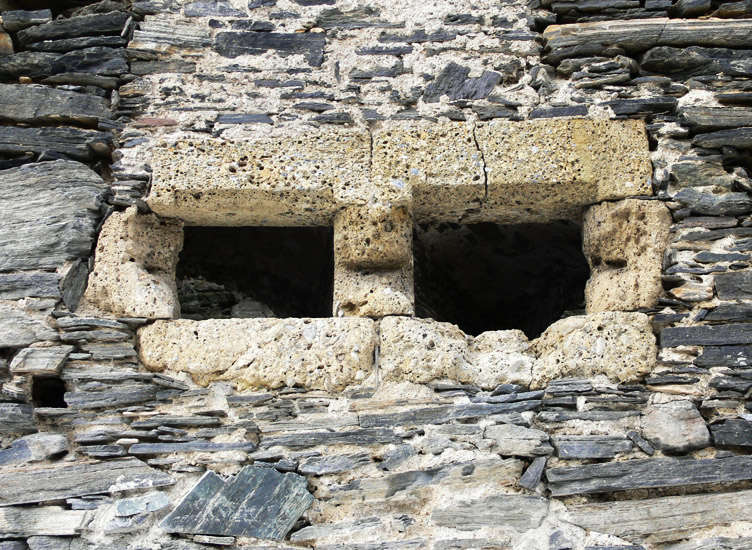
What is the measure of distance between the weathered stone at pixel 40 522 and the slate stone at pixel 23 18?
6.44ft

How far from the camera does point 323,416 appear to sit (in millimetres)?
2668

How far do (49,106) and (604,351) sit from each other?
2.32 metres

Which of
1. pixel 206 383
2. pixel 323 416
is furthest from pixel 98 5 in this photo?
pixel 323 416

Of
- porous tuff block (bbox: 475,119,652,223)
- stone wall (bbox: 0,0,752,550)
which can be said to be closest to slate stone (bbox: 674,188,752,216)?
stone wall (bbox: 0,0,752,550)

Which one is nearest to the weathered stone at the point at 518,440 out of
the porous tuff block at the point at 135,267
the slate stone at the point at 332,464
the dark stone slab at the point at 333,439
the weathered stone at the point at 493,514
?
the weathered stone at the point at 493,514

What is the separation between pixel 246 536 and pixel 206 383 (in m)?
0.55

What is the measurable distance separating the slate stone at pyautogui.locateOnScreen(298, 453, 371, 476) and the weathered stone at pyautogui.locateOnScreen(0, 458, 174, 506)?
1.45 ft

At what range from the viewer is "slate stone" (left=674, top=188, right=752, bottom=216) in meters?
2.89

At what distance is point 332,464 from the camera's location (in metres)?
2.57

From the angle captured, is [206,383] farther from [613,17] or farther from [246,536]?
[613,17]

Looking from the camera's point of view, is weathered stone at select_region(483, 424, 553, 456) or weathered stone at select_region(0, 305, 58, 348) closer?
weathered stone at select_region(483, 424, 553, 456)

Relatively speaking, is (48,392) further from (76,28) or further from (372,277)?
(76,28)

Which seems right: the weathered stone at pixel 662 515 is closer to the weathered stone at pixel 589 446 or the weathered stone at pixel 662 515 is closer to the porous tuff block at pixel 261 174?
the weathered stone at pixel 589 446

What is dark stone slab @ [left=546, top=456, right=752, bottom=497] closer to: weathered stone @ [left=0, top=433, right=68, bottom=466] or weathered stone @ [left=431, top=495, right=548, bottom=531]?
weathered stone @ [left=431, top=495, right=548, bottom=531]
